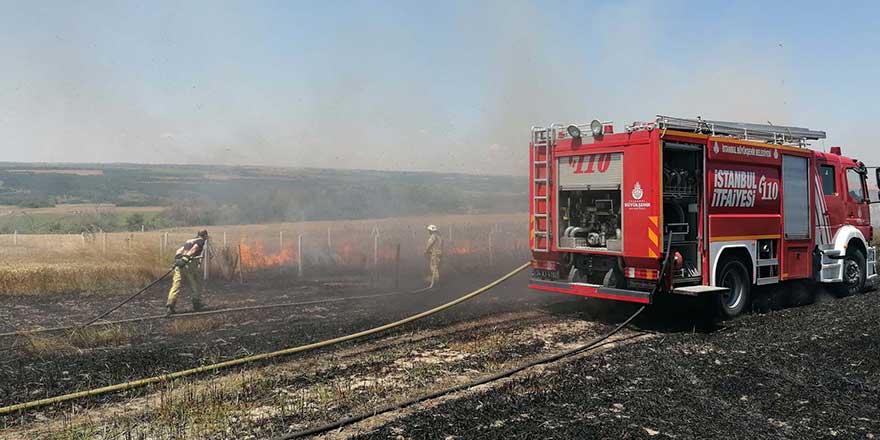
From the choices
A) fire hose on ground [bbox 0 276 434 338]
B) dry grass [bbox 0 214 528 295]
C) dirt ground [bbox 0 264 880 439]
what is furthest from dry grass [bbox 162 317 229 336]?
dry grass [bbox 0 214 528 295]

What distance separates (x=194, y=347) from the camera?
863 cm

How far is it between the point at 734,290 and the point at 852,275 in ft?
12.8

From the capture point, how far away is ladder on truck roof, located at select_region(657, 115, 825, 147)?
9.55 metres

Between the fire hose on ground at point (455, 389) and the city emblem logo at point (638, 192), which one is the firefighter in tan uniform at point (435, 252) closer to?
the fire hose on ground at point (455, 389)

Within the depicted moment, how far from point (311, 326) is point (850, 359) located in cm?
721

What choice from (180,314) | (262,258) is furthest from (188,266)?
(262,258)

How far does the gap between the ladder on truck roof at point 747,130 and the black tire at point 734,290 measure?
2095 millimetres

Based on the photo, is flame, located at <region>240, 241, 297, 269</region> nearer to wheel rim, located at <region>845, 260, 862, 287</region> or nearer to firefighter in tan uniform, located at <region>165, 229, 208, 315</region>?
firefighter in tan uniform, located at <region>165, 229, 208, 315</region>

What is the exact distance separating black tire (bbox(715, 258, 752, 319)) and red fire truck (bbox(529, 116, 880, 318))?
2 cm

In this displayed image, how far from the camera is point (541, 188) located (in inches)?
426

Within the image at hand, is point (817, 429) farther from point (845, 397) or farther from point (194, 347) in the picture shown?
point (194, 347)

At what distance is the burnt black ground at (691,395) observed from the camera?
5.48 m

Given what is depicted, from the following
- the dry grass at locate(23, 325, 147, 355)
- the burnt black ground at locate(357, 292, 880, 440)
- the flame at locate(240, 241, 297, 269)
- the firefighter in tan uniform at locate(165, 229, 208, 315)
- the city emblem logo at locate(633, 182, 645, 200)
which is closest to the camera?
the burnt black ground at locate(357, 292, 880, 440)

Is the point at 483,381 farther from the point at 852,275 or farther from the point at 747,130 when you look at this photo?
the point at 852,275
